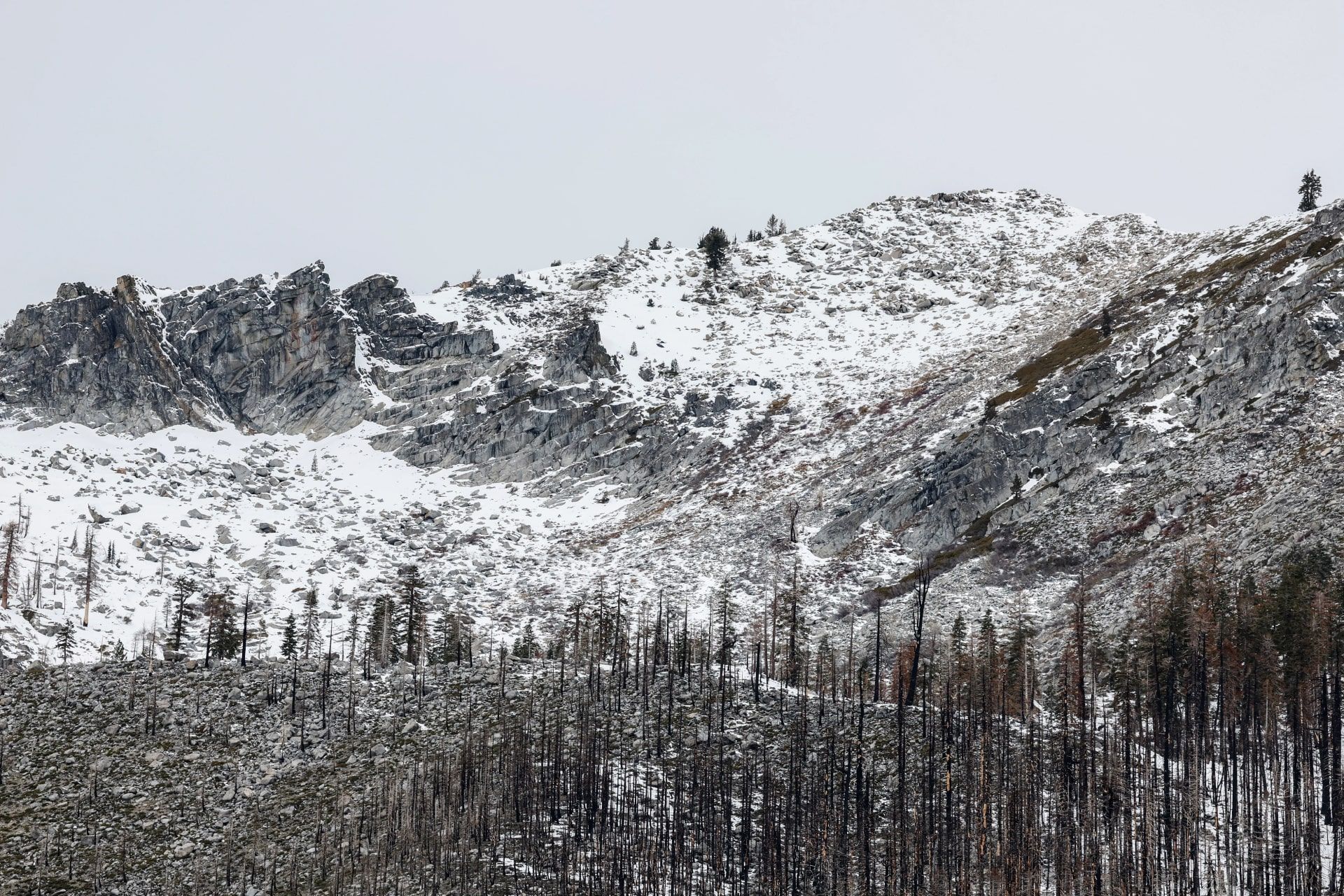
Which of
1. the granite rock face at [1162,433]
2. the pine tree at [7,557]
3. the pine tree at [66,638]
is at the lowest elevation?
the pine tree at [66,638]

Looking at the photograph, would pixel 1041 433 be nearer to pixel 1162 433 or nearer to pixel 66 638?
pixel 1162 433

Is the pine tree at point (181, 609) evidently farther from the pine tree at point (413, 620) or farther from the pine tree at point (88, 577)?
the pine tree at point (413, 620)

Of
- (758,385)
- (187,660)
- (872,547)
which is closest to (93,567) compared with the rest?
(187,660)

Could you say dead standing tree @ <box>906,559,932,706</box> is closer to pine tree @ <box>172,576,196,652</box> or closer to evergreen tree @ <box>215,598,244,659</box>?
evergreen tree @ <box>215,598,244,659</box>

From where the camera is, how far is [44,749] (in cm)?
8312

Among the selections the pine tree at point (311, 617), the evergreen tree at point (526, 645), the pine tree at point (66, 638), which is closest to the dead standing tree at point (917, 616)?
the evergreen tree at point (526, 645)

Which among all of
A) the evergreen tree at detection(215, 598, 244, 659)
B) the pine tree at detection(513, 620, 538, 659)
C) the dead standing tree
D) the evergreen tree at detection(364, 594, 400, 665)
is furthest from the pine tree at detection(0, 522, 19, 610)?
the dead standing tree

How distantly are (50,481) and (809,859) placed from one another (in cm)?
13919

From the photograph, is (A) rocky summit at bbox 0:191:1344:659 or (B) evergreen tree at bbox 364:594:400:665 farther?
(A) rocky summit at bbox 0:191:1344:659

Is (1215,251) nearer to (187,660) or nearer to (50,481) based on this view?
(187,660)

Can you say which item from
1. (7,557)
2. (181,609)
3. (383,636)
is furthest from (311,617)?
(7,557)

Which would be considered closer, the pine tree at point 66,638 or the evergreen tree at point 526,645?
the evergreen tree at point 526,645

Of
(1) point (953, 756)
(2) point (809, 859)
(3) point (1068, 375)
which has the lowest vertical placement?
(2) point (809, 859)

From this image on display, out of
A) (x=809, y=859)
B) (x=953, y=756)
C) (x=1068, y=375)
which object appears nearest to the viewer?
(x=809, y=859)
